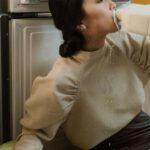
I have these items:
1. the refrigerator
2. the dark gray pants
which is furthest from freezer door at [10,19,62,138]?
the dark gray pants

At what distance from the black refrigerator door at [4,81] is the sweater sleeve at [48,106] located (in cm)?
17

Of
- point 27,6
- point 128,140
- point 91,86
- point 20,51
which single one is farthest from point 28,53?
point 128,140

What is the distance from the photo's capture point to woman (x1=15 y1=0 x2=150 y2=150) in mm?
998

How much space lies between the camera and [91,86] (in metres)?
1.05

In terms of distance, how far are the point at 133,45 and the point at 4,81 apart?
1.43 ft

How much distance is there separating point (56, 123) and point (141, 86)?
0.30 metres

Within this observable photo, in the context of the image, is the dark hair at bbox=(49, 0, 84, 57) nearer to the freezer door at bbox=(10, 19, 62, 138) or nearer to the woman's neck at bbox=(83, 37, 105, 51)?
the woman's neck at bbox=(83, 37, 105, 51)

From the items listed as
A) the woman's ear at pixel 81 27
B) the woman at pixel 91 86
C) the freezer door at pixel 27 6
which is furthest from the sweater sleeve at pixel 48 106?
the freezer door at pixel 27 6

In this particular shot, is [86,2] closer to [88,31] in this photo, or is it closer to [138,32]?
[88,31]

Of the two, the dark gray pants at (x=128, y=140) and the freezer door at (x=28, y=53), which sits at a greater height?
the freezer door at (x=28, y=53)

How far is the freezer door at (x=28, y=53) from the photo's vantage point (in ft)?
3.77

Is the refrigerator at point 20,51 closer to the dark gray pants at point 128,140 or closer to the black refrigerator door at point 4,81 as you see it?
the black refrigerator door at point 4,81

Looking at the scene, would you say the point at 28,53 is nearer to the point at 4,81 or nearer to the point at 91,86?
the point at 4,81

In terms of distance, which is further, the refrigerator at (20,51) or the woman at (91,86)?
the refrigerator at (20,51)
